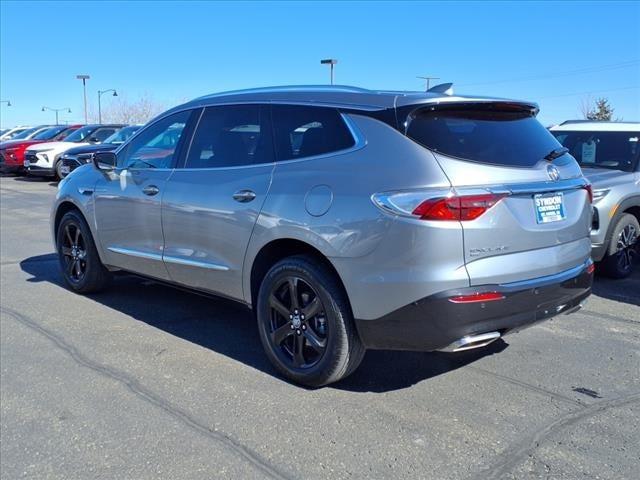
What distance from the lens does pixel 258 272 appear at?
13.9ft

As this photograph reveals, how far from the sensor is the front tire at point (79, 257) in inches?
237

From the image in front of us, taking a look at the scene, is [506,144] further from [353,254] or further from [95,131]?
[95,131]

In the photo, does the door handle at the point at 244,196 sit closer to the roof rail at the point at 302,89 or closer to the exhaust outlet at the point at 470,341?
the roof rail at the point at 302,89

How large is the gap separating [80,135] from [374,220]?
18861 millimetres

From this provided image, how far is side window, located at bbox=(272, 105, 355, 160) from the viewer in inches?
151

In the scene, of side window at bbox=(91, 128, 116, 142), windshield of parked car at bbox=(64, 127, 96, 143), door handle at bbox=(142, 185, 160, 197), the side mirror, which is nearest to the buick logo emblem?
door handle at bbox=(142, 185, 160, 197)

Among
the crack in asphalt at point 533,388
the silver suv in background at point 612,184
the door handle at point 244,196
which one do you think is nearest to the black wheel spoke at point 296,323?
the door handle at point 244,196

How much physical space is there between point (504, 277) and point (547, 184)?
0.69 metres

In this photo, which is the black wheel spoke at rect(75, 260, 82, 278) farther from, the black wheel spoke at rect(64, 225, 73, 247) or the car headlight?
the car headlight

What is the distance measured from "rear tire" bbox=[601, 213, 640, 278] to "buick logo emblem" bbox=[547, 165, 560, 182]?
10.7 ft

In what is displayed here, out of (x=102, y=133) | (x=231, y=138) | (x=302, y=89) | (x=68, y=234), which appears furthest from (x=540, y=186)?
(x=102, y=133)

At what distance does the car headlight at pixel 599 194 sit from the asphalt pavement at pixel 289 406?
1496mm

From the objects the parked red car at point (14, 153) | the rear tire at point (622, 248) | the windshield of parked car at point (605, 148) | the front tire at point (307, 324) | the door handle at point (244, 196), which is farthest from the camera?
the parked red car at point (14, 153)

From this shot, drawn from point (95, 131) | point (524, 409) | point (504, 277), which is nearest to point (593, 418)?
Result: point (524, 409)
